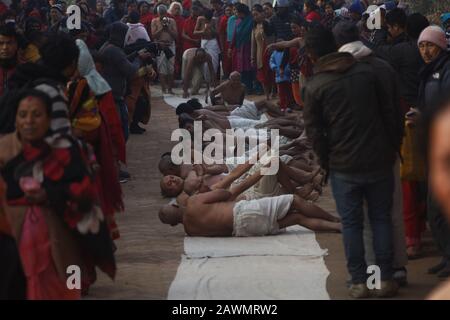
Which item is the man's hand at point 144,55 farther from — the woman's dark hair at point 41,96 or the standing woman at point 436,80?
the woman's dark hair at point 41,96

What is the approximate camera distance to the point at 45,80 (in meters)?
6.44

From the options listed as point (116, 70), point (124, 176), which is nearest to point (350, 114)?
point (116, 70)

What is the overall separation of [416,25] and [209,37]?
1466 cm

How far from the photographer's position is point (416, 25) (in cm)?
941

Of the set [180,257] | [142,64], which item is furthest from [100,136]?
[142,64]

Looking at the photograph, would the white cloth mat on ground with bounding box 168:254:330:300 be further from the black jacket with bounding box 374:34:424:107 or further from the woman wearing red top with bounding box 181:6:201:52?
the woman wearing red top with bounding box 181:6:201:52

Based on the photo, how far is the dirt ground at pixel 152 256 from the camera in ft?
25.4

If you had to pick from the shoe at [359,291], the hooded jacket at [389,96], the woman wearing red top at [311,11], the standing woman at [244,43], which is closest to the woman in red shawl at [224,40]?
the standing woman at [244,43]

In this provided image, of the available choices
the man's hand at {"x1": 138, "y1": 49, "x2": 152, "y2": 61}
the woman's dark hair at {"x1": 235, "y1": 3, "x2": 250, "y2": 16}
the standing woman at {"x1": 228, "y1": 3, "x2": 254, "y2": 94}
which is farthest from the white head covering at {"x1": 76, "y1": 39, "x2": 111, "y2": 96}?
the standing woman at {"x1": 228, "y1": 3, "x2": 254, "y2": 94}

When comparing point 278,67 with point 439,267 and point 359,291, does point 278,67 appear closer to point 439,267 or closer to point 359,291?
point 439,267

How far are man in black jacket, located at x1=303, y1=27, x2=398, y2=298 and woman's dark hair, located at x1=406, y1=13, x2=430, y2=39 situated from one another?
217cm

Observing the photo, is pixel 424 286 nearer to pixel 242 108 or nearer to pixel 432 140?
pixel 432 140

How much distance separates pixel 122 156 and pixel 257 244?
1299mm

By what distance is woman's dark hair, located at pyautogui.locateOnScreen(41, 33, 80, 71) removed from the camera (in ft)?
23.6
